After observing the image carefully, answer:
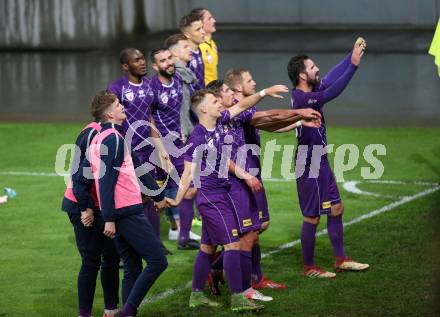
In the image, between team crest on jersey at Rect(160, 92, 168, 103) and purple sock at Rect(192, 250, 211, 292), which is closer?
purple sock at Rect(192, 250, 211, 292)

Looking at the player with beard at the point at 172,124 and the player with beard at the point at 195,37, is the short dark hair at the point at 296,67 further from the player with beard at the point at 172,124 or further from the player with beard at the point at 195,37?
the player with beard at the point at 195,37

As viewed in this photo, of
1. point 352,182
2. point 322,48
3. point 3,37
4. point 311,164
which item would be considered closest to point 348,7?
point 322,48

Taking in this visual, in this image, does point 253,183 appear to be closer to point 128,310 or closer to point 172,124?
point 128,310

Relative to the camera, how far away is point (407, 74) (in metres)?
24.9

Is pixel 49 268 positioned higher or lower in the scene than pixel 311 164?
lower

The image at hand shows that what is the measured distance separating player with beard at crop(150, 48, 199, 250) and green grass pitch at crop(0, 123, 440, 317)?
333 mm

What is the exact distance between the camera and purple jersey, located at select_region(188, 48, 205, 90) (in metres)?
13.1

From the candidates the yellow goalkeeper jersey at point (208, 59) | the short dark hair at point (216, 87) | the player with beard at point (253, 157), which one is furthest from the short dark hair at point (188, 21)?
the short dark hair at point (216, 87)

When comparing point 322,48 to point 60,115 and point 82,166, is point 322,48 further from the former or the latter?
point 82,166

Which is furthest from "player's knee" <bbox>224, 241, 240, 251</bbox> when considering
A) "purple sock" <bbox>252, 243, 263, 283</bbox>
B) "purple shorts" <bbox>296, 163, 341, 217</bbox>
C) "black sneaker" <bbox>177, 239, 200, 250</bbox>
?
"black sneaker" <bbox>177, 239, 200, 250</bbox>

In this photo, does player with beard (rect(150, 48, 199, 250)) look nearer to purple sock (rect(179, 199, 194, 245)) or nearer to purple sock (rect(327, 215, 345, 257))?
purple sock (rect(179, 199, 194, 245))

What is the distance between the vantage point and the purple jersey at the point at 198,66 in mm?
13078

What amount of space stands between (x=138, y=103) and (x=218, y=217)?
7.95 feet

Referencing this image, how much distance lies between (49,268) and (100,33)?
19.1 metres
